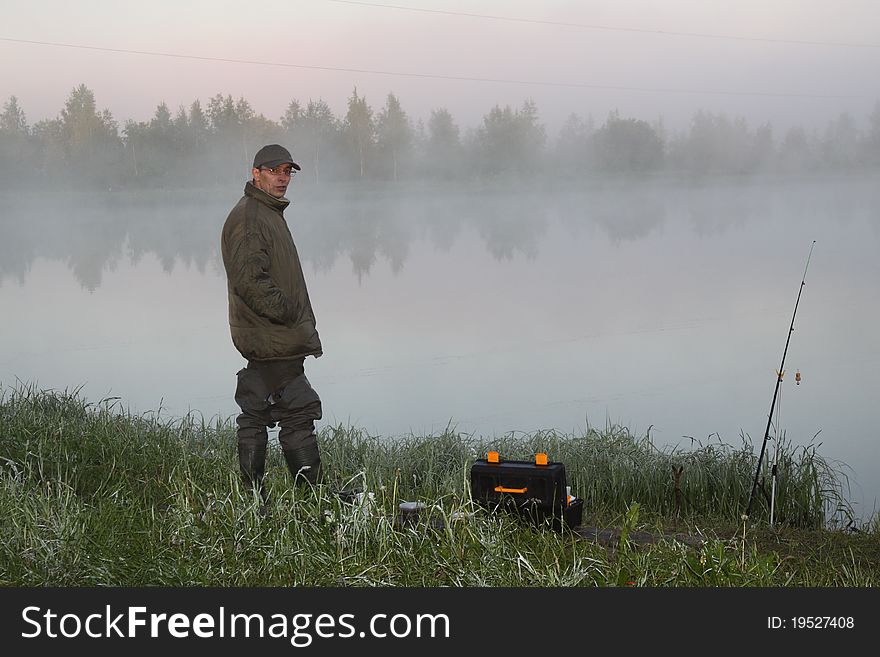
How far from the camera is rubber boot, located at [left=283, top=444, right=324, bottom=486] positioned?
4.75 meters

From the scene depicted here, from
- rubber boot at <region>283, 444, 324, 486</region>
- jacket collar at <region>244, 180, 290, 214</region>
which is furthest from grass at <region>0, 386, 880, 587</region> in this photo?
jacket collar at <region>244, 180, 290, 214</region>

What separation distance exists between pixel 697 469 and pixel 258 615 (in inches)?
141

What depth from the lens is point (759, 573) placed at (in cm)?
344

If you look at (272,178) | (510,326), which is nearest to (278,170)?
(272,178)

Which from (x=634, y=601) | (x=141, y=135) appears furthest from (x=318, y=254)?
(x=634, y=601)

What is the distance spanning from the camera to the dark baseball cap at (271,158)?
4602 millimetres

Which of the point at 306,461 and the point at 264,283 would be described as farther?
the point at 306,461

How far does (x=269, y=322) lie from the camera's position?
4.64 m

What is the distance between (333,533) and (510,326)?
43.7 feet

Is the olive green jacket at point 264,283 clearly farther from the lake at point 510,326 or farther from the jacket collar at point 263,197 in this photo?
the lake at point 510,326

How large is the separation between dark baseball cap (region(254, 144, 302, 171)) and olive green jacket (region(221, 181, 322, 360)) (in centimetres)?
11

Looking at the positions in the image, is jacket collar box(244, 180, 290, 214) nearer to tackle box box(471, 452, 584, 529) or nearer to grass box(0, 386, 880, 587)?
grass box(0, 386, 880, 587)

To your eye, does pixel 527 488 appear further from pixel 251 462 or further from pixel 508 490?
pixel 251 462

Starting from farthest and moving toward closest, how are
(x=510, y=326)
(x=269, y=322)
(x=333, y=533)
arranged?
(x=510, y=326)
(x=269, y=322)
(x=333, y=533)
